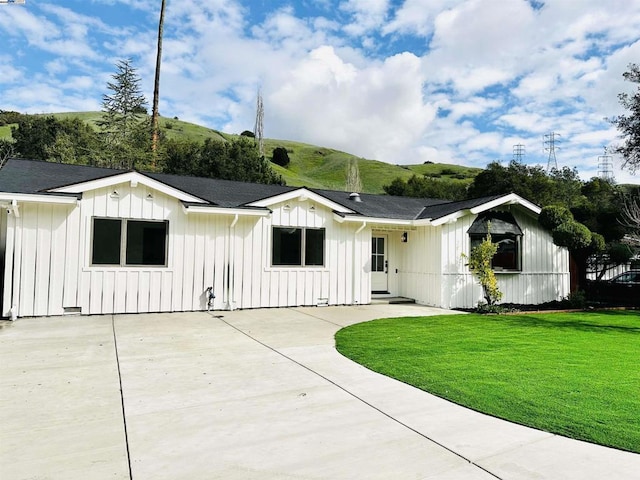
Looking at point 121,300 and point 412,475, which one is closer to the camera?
point 412,475

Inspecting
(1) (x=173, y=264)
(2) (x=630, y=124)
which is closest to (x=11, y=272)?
(1) (x=173, y=264)

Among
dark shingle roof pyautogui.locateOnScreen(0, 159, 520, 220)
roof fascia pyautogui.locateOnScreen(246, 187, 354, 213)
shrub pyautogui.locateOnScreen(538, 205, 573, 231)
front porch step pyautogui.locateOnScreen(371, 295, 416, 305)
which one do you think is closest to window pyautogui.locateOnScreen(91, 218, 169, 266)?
dark shingle roof pyautogui.locateOnScreen(0, 159, 520, 220)

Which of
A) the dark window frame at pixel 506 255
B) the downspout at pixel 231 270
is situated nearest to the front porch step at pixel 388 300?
the dark window frame at pixel 506 255

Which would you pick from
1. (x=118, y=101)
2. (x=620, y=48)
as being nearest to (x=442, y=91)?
(x=620, y=48)

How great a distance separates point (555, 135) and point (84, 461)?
149 ft

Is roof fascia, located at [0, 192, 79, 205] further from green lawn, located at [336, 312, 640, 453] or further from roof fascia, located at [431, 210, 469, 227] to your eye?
roof fascia, located at [431, 210, 469, 227]

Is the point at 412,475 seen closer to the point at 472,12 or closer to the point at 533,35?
the point at 472,12

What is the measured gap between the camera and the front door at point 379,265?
13516 mm

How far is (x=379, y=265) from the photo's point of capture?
13656 mm

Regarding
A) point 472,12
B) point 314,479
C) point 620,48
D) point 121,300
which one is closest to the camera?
point 314,479

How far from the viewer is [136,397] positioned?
4230 millimetres

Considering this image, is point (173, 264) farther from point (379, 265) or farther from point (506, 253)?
→ point (506, 253)

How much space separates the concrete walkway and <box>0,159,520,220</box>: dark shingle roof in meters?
A: 4.99

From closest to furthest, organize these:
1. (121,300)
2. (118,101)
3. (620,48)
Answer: (121,300) < (620,48) < (118,101)
